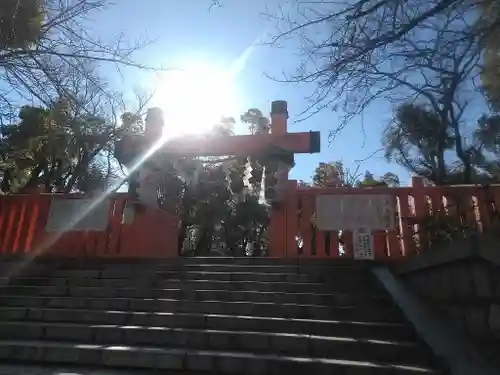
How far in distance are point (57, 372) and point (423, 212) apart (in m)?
5.51

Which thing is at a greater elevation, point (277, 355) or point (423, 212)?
point (423, 212)

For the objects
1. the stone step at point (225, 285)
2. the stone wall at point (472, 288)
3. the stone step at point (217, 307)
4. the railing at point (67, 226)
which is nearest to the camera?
the stone wall at point (472, 288)

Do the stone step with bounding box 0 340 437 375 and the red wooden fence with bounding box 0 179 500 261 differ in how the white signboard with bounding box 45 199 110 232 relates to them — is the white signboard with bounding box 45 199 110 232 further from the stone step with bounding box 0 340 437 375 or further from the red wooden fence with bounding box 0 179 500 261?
the stone step with bounding box 0 340 437 375

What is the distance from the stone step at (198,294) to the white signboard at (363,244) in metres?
1.87

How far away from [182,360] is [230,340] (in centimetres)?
53

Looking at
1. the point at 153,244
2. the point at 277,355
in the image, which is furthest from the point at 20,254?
the point at 277,355

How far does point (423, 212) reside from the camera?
663cm

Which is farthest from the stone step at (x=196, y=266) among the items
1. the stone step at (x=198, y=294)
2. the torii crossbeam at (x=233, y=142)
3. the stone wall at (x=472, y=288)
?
the torii crossbeam at (x=233, y=142)

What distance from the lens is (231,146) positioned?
873cm

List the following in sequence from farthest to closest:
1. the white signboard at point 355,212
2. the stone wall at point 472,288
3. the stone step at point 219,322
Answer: the white signboard at point 355,212 < the stone step at point 219,322 < the stone wall at point 472,288

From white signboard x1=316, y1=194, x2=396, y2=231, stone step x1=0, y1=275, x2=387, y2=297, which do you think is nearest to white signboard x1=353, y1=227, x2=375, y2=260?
white signboard x1=316, y1=194, x2=396, y2=231

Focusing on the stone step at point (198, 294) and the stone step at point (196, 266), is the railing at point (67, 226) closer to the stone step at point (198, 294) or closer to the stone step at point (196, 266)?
the stone step at point (196, 266)

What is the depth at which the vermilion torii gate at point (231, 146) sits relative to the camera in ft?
26.8

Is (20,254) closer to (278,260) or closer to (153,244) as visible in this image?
(153,244)
